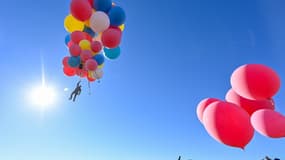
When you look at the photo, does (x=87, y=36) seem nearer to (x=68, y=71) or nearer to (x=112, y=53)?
(x=112, y=53)

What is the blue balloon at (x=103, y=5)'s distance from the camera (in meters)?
7.78

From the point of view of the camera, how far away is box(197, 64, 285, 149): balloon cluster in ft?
13.6

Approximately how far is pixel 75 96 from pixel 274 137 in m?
5.94

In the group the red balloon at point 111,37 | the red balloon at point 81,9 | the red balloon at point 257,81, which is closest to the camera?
the red balloon at point 257,81

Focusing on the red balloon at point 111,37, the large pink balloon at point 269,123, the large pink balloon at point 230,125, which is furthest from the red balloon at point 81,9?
the large pink balloon at point 269,123

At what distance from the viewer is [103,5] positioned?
7.82 metres

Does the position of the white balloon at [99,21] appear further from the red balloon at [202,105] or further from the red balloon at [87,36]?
the red balloon at [202,105]

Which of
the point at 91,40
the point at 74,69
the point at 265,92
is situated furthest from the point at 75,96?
the point at 265,92

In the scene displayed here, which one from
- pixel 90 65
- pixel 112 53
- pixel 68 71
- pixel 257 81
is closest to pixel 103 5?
pixel 112 53

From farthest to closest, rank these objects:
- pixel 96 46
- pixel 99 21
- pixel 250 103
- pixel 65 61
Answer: pixel 65 61
pixel 96 46
pixel 99 21
pixel 250 103

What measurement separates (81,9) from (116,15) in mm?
925

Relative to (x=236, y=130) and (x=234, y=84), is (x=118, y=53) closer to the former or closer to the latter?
(x=234, y=84)

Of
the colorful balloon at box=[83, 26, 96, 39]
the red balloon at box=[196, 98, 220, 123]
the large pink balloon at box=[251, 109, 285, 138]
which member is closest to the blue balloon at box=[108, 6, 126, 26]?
the colorful balloon at box=[83, 26, 96, 39]

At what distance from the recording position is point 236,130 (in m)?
4.18
